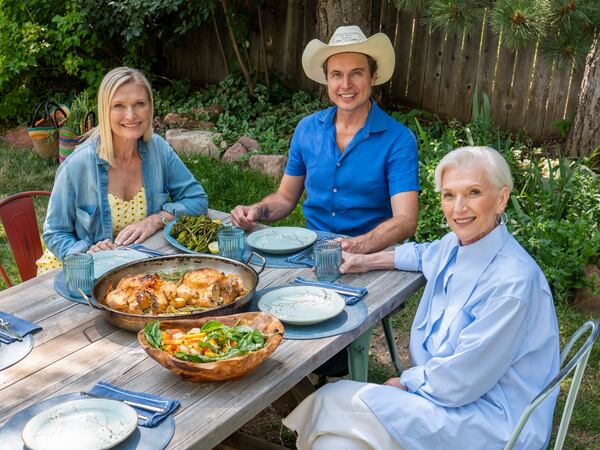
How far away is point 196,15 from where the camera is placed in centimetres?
782

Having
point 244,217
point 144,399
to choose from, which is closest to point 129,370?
point 144,399

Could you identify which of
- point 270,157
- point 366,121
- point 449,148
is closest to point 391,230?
point 366,121

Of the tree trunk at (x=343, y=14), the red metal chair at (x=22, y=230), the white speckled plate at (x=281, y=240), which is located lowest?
the red metal chair at (x=22, y=230)

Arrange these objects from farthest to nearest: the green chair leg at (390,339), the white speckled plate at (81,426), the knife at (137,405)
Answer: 1. the green chair leg at (390,339)
2. the knife at (137,405)
3. the white speckled plate at (81,426)

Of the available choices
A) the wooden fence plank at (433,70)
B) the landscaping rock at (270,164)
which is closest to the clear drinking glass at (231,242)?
the landscaping rock at (270,164)

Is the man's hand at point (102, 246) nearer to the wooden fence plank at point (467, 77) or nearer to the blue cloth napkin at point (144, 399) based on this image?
the blue cloth napkin at point (144, 399)

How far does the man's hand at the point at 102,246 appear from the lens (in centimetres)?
294

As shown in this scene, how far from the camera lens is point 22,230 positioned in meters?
3.51

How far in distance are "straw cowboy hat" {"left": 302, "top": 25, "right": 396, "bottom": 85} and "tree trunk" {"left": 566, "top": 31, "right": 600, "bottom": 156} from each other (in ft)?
6.79

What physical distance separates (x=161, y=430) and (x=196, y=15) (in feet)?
21.8

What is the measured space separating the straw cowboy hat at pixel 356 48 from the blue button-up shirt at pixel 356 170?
0.20 meters

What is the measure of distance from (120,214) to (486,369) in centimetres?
178

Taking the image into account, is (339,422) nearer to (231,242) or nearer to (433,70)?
(231,242)

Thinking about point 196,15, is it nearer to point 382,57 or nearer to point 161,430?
point 382,57
